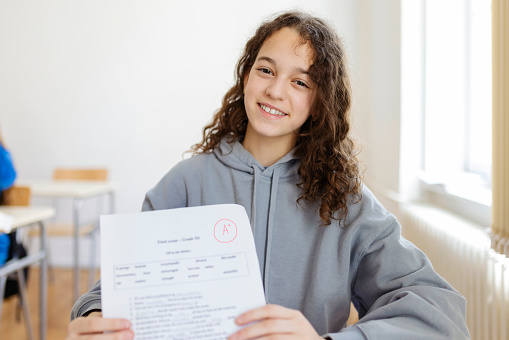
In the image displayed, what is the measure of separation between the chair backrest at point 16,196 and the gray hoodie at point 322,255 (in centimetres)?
168

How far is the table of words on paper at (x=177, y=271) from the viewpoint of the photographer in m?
0.72

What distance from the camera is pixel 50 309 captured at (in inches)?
126

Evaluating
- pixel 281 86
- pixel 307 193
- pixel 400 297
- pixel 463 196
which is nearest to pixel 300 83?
pixel 281 86

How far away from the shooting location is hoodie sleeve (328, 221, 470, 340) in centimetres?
82

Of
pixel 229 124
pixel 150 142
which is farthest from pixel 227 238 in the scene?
pixel 150 142

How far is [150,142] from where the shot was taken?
413 centimetres

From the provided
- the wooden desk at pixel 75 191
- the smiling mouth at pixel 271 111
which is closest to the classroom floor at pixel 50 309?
the wooden desk at pixel 75 191

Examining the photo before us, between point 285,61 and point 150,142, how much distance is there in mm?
3219

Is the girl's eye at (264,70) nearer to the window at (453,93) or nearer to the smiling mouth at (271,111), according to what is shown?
the smiling mouth at (271,111)

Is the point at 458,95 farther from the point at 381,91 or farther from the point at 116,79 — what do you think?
the point at 116,79

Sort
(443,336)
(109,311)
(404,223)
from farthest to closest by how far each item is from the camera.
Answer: (404,223), (443,336), (109,311)

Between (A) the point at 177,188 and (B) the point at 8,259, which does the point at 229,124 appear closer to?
(A) the point at 177,188

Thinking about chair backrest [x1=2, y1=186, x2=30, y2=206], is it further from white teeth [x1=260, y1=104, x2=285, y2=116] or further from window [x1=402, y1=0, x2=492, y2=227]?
window [x1=402, y1=0, x2=492, y2=227]

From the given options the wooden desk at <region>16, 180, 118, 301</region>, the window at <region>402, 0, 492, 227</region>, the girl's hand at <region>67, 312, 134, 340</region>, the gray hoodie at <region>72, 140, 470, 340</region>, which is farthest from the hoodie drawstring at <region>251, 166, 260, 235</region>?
the wooden desk at <region>16, 180, 118, 301</region>
